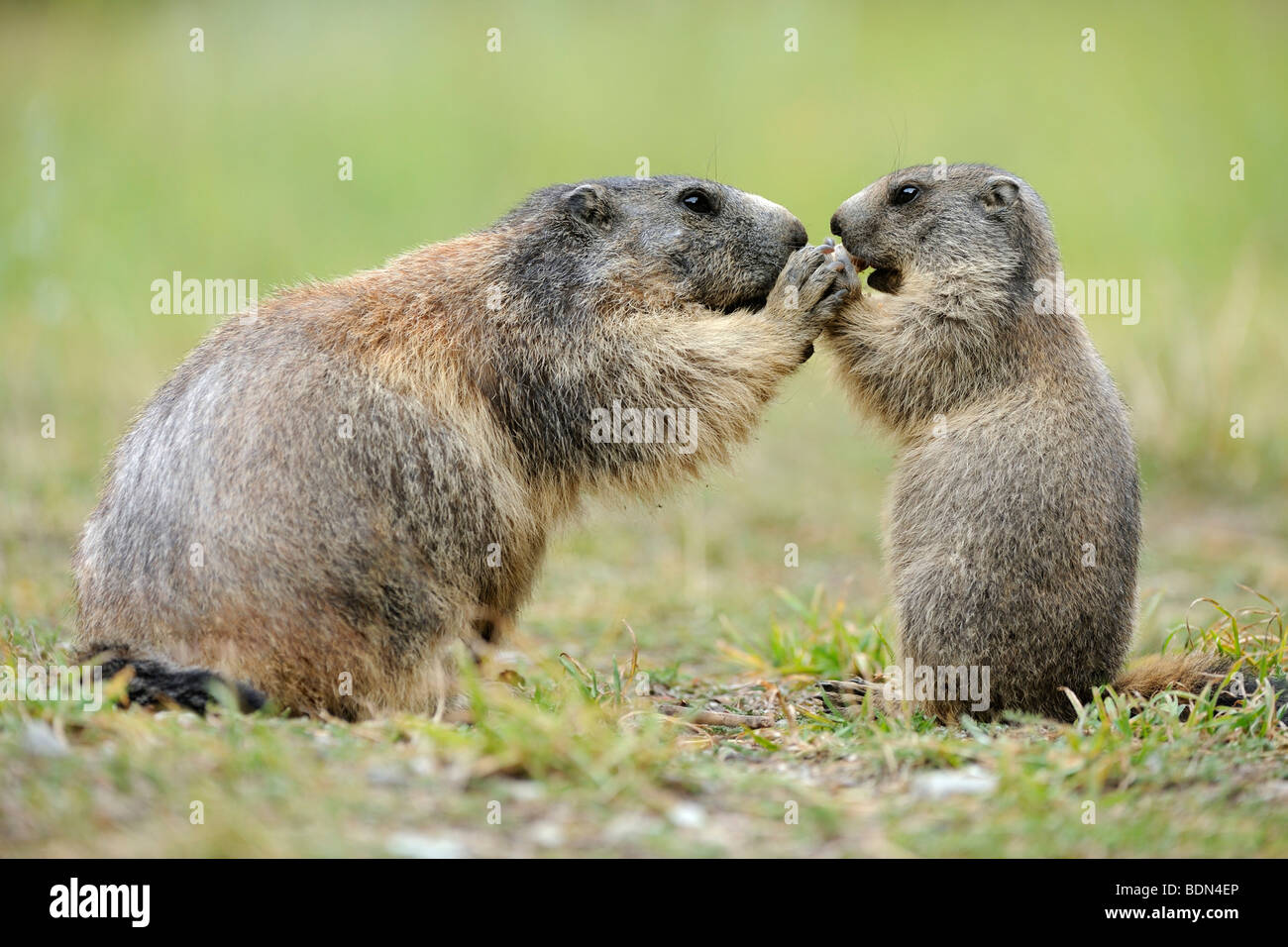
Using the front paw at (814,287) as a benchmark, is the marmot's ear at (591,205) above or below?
above

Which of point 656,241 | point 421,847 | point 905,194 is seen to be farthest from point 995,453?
point 421,847

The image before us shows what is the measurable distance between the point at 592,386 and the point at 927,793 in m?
2.79

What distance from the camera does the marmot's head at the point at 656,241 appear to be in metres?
6.99

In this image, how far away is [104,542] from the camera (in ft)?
20.2

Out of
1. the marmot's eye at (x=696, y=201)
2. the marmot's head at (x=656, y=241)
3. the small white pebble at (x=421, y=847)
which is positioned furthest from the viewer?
the marmot's eye at (x=696, y=201)

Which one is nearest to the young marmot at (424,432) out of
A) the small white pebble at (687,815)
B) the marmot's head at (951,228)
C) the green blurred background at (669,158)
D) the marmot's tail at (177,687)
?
the marmot's tail at (177,687)

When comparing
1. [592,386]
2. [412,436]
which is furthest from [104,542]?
[592,386]

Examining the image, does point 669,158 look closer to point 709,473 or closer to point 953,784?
point 709,473

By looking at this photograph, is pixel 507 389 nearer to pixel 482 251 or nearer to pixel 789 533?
pixel 482 251

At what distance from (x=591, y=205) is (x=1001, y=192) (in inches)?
89.7

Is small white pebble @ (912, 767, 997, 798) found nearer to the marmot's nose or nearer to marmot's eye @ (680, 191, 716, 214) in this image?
the marmot's nose

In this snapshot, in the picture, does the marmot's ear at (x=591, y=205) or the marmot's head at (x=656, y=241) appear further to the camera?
the marmot's ear at (x=591, y=205)

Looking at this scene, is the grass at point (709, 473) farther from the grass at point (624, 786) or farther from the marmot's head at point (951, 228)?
the marmot's head at point (951, 228)

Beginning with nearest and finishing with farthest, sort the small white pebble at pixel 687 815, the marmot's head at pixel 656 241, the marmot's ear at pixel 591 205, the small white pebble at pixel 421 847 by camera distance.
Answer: the small white pebble at pixel 421 847, the small white pebble at pixel 687 815, the marmot's head at pixel 656 241, the marmot's ear at pixel 591 205
